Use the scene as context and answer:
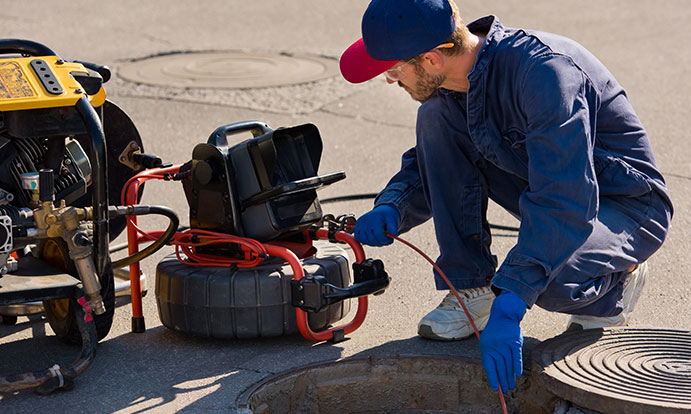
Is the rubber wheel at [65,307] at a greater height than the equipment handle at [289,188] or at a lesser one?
lesser

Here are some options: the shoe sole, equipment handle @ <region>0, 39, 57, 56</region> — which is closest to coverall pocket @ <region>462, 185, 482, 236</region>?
the shoe sole

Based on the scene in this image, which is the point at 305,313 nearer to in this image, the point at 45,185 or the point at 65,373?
the point at 65,373

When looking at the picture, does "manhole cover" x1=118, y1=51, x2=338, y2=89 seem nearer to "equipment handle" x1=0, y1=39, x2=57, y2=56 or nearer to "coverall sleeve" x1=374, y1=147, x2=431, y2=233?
"coverall sleeve" x1=374, y1=147, x2=431, y2=233

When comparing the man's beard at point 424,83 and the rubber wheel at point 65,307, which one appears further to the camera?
the rubber wheel at point 65,307

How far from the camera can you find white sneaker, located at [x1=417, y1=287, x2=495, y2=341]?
123 inches

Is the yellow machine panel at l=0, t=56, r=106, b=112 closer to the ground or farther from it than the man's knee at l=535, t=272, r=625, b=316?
farther from it

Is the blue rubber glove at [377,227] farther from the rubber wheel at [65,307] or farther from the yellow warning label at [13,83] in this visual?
the yellow warning label at [13,83]

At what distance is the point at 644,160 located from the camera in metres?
2.95

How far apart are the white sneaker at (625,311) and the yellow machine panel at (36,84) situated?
5.71 feet

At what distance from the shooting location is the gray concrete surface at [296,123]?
116 inches

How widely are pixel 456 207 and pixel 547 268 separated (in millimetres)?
660

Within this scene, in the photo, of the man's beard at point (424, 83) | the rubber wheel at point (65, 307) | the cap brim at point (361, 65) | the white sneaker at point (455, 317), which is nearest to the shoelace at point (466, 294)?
the white sneaker at point (455, 317)

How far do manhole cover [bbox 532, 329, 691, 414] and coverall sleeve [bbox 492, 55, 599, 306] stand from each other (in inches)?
10.1

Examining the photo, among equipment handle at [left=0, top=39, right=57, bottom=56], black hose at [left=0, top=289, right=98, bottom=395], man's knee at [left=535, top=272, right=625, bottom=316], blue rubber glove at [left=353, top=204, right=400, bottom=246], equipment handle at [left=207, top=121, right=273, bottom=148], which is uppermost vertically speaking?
equipment handle at [left=0, top=39, right=57, bottom=56]
